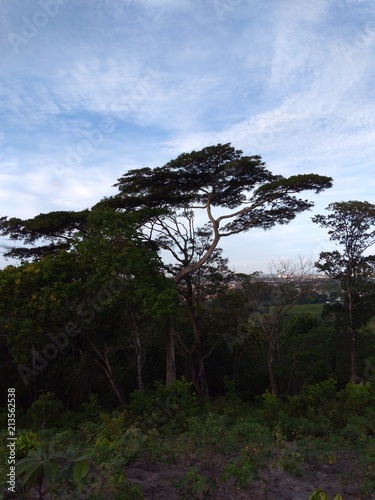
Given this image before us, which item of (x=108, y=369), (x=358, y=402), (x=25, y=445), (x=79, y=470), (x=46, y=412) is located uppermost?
(x=79, y=470)

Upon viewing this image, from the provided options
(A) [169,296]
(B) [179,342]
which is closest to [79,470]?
(A) [169,296]

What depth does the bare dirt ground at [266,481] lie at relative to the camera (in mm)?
3990

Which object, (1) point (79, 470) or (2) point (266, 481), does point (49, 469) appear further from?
(2) point (266, 481)

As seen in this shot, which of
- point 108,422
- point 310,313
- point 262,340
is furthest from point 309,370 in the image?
point 108,422

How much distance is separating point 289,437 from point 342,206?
49.0ft

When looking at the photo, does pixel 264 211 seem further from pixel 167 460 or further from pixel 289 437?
pixel 167 460

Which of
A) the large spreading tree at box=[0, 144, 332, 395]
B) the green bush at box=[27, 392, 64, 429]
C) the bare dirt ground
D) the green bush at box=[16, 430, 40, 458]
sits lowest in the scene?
the green bush at box=[27, 392, 64, 429]

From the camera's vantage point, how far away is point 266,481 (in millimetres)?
3846

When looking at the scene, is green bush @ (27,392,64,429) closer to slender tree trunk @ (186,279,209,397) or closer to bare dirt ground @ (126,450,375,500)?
slender tree trunk @ (186,279,209,397)

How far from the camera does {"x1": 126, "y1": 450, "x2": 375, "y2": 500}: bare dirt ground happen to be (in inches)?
157

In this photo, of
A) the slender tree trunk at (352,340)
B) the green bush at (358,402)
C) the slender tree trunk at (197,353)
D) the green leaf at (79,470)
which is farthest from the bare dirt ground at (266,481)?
the slender tree trunk at (352,340)

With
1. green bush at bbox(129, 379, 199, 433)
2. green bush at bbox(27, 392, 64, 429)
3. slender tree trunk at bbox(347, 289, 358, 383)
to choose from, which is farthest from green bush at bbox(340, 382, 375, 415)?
slender tree trunk at bbox(347, 289, 358, 383)

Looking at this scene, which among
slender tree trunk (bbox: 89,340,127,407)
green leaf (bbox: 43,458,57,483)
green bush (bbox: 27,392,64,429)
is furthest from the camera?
slender tree trunk (bbox: 89,340,127,407)

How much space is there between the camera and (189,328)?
17.9 m
